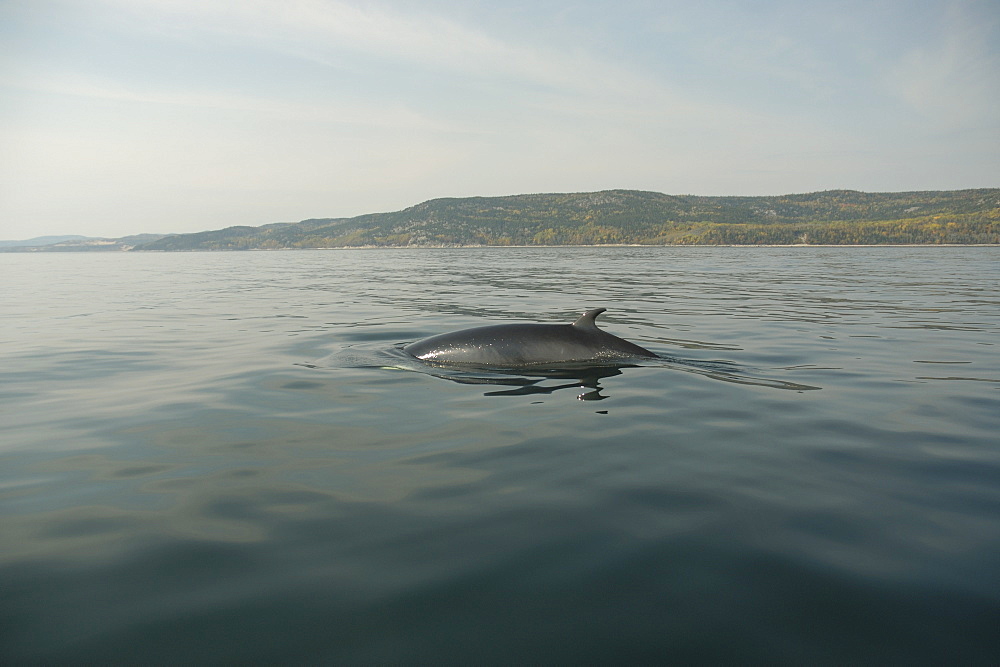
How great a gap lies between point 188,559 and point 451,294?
2520cm

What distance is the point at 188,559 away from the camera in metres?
4.12

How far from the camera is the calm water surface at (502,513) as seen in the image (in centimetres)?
324

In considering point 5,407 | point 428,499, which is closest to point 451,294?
point 5,407

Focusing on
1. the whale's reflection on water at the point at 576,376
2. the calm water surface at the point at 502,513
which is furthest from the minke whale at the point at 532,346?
the calm water surface at the point at 502,513

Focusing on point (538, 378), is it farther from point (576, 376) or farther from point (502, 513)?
point (502, 513)

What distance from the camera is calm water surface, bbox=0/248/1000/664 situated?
10.6 ft

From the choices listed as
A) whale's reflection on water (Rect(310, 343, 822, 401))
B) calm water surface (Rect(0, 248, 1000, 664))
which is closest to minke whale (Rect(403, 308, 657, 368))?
whale's reflection on water (Rect(310, 343, 822, 401))

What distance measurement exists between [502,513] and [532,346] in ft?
20.9

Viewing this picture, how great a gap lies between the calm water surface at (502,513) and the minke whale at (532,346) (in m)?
0.73

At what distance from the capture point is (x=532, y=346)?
11039 millimetres

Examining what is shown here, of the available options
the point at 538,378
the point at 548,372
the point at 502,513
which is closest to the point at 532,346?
the point at 548,372

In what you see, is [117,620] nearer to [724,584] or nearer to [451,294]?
[724,584]

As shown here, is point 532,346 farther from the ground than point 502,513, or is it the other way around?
point 532,346

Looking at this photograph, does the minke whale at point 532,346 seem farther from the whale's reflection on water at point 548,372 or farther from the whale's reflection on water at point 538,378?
the whale's reflection on water at point 538,378
